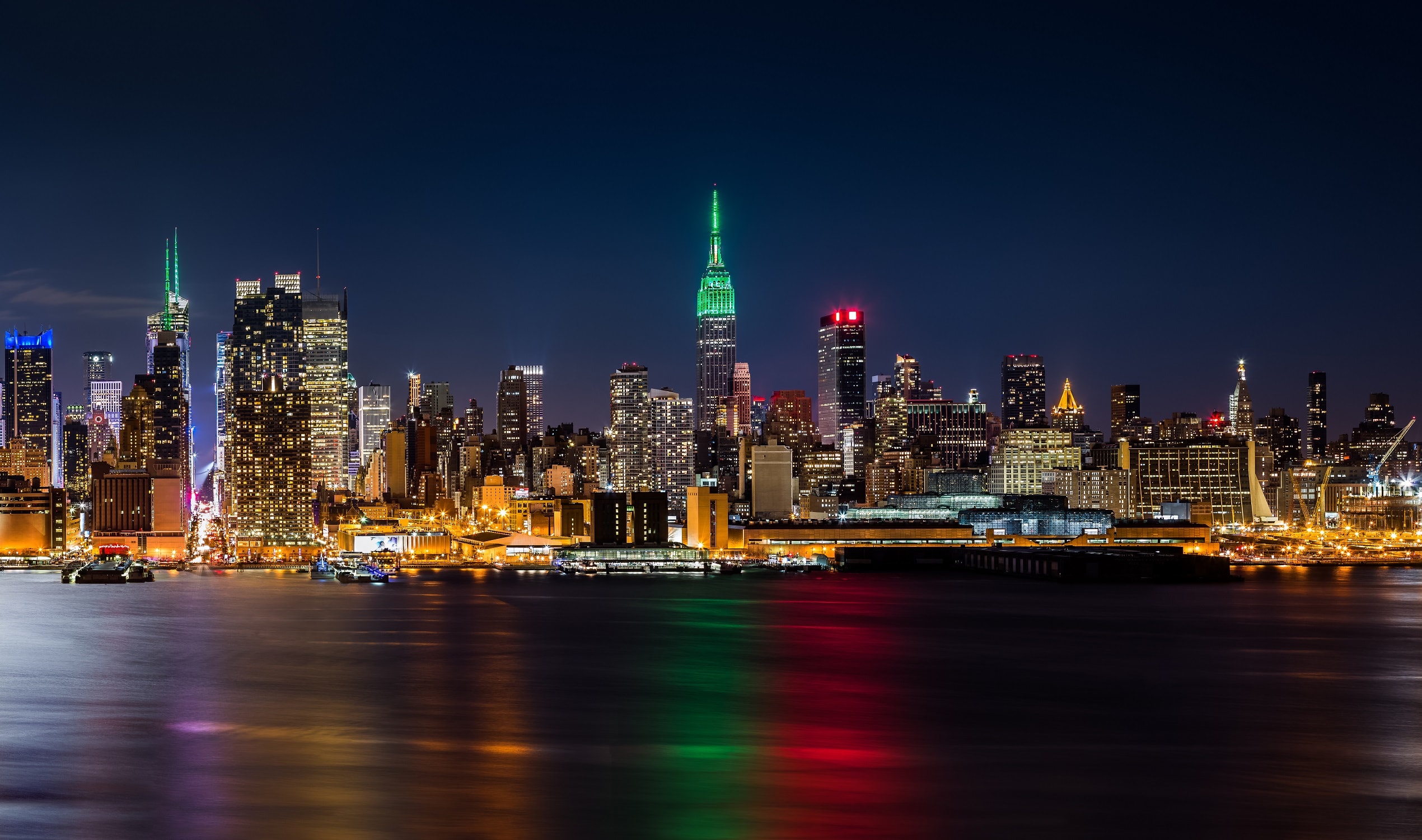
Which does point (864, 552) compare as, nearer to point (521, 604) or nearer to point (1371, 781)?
point (521, 604)

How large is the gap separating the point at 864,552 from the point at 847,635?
391 feet

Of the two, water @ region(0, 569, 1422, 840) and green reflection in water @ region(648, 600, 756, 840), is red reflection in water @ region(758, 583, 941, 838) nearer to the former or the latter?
water @ region(0, 569, 1422, 840)

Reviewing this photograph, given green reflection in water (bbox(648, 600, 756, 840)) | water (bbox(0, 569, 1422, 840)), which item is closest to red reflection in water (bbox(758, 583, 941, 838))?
water (bbox(0, 569, 1422, 840))

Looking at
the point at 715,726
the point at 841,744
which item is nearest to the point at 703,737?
the point at 715,726

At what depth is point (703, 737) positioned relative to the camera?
38406 millimetres

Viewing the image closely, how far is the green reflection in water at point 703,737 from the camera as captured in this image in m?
27.3

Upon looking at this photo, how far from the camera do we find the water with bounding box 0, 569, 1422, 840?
91.6 ft

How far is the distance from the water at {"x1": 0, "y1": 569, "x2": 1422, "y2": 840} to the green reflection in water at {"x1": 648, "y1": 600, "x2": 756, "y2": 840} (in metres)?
0.13

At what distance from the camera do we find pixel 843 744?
37.4m

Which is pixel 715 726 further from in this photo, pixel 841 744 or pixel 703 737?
pixel 841 744

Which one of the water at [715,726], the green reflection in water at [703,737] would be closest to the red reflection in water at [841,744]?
the water at [715,726]

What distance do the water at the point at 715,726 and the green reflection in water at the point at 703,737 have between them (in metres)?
0.13

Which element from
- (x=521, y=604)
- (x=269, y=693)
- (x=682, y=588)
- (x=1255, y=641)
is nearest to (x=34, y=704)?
(x=269, y=693)

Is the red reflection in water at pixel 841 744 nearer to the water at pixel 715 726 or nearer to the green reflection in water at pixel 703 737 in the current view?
the water at pixel 715 726
